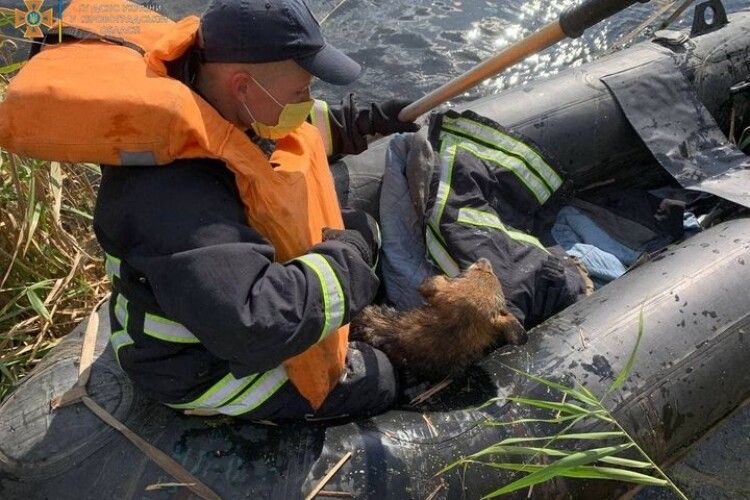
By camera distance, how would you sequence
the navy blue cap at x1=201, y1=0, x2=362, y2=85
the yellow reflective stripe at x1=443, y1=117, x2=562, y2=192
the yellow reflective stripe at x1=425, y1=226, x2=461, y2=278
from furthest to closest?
the yellow reflective stripe at x1=443, y1=117, x2=562, y2=192 → the yellow reflective stripe at x1=425, y1=226, x2=461, y2=278 → the navy blue cap at x1=201, y1=0, x2=362, y2=85

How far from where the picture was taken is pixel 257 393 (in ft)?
7.52

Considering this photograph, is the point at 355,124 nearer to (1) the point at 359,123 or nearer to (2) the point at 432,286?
(1) the point at 359,123

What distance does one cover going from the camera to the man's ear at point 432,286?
2804 millimetres

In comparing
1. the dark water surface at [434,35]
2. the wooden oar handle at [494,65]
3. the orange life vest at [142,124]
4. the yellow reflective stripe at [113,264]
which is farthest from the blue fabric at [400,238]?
the dark water surface at [434,35]

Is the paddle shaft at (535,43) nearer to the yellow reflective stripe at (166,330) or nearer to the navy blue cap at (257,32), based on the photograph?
the navy blue cap at (257,32)

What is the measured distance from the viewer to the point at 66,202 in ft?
12.6

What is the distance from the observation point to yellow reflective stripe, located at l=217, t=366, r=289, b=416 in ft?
7.47

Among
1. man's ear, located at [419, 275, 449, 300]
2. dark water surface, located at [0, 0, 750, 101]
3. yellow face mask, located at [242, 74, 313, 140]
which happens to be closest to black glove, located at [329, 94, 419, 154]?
man's ear, located at [419, 275, 449, 300]

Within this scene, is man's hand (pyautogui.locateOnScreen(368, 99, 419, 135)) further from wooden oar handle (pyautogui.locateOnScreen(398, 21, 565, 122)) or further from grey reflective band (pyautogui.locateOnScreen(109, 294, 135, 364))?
grey reflective band (pyautogui.locateOnScreen(109, 294, 135, 364))

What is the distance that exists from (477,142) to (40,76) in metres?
2.20

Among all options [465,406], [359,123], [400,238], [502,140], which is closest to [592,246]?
[502,140]

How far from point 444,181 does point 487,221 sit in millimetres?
304

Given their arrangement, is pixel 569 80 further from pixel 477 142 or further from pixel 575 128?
pixel 477 142

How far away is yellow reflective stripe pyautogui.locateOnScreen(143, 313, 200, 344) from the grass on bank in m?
1.43
